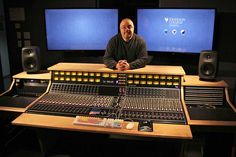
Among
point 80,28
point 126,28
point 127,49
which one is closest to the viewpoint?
point 126,28

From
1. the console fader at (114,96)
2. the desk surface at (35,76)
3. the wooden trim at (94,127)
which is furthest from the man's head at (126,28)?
the wooden trim at (94,127)

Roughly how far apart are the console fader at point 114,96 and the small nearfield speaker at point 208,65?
34 cm

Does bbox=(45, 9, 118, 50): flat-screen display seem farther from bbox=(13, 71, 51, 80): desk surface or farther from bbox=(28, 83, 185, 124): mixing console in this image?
bbox=(28, 83, 185, 124): mixing console

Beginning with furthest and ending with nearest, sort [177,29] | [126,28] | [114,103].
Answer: [177,29] < [126,28] < [114,103]

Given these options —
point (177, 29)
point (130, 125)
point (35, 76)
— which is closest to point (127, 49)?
point (177, 29)

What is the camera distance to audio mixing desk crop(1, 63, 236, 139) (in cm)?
183

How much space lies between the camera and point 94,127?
1.74 m

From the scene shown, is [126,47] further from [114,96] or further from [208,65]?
[208,65]

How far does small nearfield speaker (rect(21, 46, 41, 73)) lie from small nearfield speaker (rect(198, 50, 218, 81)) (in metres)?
1.64

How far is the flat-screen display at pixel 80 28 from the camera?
2.98 m

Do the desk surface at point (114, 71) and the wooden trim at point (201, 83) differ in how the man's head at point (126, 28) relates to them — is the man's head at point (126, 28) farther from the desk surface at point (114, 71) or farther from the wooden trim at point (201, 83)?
the wooden trim at point (201, 83)

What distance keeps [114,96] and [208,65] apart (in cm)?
94

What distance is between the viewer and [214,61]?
7.83ft

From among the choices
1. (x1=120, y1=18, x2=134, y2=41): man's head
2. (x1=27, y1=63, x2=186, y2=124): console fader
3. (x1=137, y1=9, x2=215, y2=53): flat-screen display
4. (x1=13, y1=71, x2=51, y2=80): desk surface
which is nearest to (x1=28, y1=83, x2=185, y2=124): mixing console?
(x1=27, y1=63, x2=186, y2=124): console fader
